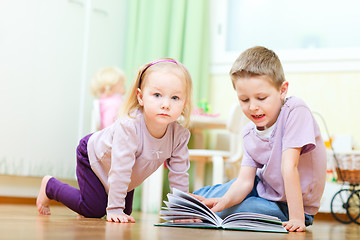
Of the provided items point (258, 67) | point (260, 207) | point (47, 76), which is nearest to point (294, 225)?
point (260, 207)

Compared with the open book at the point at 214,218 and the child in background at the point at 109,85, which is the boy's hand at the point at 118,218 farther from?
the child in background at the point at 109,85

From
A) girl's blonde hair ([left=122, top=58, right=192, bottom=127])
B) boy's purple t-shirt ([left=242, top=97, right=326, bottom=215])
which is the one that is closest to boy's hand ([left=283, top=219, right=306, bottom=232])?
boy's purple t-shirt ([left=242, top=97, right=326, bottom=215])

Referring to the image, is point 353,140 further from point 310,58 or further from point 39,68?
point 39,68

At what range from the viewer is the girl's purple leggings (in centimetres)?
168

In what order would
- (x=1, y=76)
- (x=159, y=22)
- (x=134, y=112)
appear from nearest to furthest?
(x=134, y=112) → (x=1, y=76) → (x=159, y=22)

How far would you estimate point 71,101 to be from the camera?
3.27 metres

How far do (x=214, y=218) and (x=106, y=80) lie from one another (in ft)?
6.34

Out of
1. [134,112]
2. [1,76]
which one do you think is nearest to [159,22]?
[1,76]

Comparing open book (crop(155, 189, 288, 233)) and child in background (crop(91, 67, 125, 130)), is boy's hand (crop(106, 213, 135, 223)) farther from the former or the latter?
child in background (crop(91, 67, 125, 130))

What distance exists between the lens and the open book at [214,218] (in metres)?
1.23

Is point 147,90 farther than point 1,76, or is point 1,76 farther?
point 1,76

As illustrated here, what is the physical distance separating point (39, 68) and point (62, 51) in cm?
22

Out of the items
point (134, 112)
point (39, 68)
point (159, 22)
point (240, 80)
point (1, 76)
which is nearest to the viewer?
point (240, 80)

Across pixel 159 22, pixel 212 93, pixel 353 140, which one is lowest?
pixel 353 140
